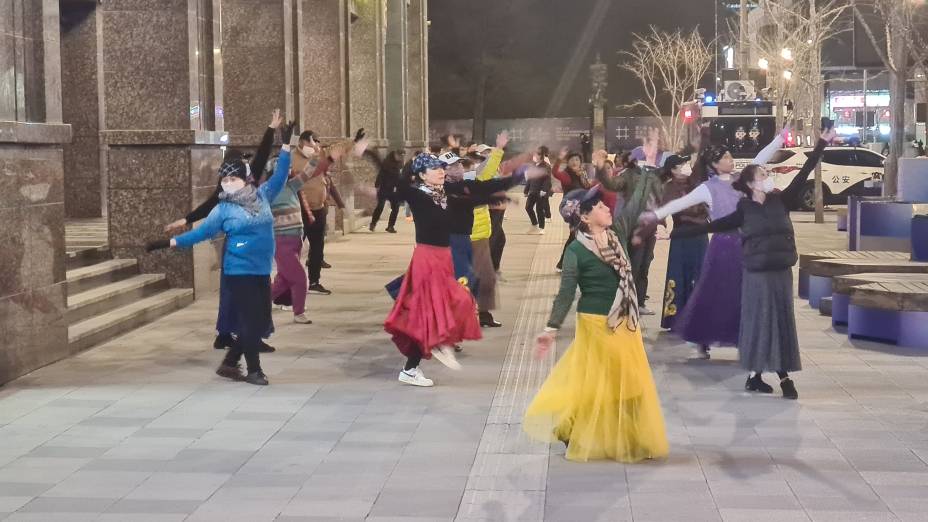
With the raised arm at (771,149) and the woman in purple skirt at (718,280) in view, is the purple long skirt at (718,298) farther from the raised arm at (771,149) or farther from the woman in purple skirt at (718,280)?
the raised arm at (771,149)

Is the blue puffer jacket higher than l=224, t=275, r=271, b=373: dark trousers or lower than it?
higher

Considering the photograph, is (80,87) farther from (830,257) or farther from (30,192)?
(830,257)

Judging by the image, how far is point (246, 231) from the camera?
983cm

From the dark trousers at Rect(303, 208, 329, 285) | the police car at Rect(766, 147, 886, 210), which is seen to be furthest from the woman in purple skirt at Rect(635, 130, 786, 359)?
the police car at Rect(766, 147, 886, 210)

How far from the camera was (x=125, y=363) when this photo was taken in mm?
11008

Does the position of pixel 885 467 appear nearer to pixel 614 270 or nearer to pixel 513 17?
pixel 614 270

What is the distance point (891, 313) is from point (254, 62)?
36.5 feet

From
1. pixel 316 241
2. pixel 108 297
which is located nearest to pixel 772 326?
pixel 108 297

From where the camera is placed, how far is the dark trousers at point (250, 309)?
9.92m

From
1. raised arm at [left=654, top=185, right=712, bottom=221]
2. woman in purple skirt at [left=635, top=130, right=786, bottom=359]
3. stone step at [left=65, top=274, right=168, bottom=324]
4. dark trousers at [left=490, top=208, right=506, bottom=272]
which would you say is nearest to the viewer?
raised arm at [left=654, top=185, right=712, bottom=221]

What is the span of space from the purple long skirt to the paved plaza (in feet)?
0.79

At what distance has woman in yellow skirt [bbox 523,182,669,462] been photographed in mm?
7414

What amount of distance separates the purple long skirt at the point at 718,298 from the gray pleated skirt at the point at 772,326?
1.51 metres

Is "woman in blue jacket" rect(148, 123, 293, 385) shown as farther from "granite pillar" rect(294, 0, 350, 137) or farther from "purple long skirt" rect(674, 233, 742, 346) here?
"granite pillar" rect(294, 0, 350, 137)
